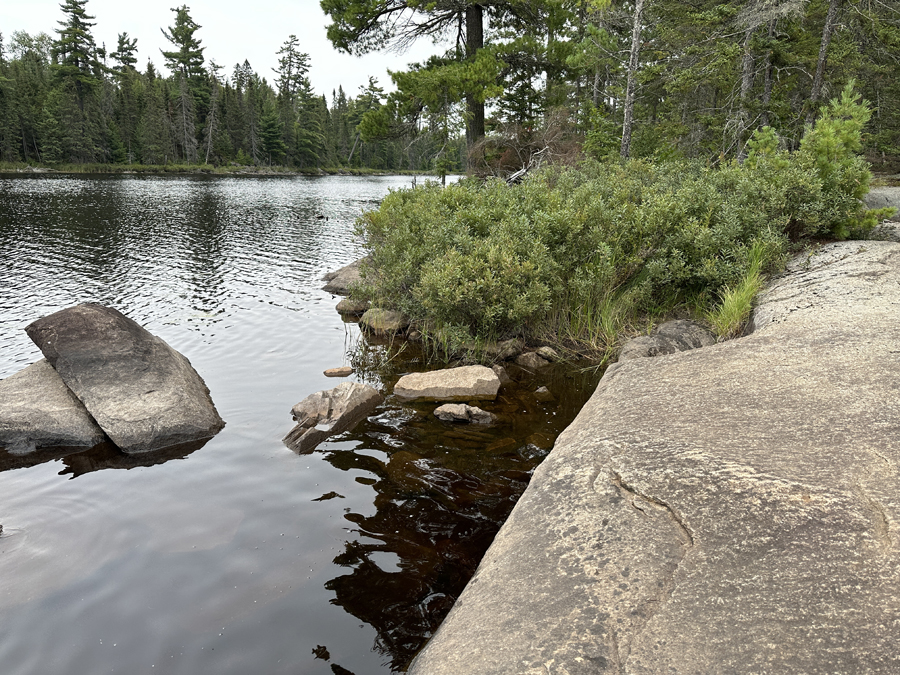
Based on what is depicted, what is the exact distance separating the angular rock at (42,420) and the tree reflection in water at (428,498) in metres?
3.01

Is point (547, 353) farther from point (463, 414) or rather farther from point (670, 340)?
point (463, 414)

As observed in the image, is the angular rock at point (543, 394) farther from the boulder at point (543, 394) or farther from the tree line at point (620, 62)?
the tree line at point (620, 62)

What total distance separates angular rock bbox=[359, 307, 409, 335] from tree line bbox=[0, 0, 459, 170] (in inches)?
1991

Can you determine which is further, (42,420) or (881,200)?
(881,200)

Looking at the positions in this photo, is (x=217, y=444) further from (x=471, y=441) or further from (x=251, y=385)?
(x=471, y=441)

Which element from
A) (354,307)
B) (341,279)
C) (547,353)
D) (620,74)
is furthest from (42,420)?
(620,74)

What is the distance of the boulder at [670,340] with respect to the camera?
729cm

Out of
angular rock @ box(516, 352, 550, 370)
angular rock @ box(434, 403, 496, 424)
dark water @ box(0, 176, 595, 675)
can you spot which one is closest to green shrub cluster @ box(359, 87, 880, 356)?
angular rock @ box(516, 352, 550, 370)

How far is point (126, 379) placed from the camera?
22.6 ft

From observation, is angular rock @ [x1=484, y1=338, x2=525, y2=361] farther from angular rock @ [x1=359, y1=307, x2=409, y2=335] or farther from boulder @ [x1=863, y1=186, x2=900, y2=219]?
boulder @ [x1=863, y1=186, x2=900, y2=219]

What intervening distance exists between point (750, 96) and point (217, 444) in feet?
66.0

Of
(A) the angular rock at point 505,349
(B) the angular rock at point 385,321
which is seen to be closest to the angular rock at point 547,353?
(A) the angular rock at point 505,349

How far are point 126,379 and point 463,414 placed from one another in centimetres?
423

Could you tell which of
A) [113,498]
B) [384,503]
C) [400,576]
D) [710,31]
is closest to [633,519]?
A: [400,576]
